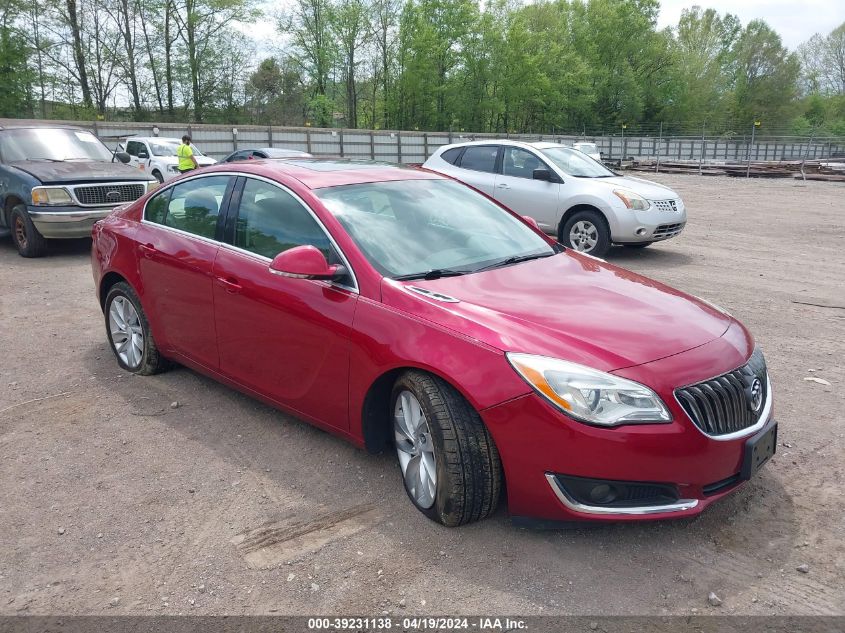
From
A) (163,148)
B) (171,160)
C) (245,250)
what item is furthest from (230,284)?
(163,148)

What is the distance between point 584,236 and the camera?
397 inches

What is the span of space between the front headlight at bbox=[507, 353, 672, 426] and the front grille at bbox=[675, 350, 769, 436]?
0.50 ft

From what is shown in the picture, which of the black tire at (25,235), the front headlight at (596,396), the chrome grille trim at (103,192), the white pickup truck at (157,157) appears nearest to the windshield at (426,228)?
the front headlight at (596,396)

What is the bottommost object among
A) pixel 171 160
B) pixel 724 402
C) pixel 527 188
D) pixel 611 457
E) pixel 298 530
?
pixel 298 530

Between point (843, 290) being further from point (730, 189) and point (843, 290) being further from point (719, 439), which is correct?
point (730, 189)

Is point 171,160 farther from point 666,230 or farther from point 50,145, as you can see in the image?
point 666,230

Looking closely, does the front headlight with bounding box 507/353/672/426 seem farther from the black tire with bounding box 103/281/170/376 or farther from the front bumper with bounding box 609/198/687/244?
the front bumper with bounding box 609/198/687/244

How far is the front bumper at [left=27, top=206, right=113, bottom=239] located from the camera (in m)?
9.66

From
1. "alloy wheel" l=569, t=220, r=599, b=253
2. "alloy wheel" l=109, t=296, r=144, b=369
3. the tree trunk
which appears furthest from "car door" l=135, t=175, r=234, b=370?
the tree trunk

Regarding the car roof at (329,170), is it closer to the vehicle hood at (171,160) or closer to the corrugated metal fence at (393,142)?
the vehicle hood at (171,160)

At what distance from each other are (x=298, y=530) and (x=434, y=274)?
4.59 ft

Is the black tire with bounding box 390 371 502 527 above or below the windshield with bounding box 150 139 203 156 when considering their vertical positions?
below

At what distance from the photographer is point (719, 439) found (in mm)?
2859

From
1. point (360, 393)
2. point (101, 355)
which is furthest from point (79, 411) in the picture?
point (360, 393)
